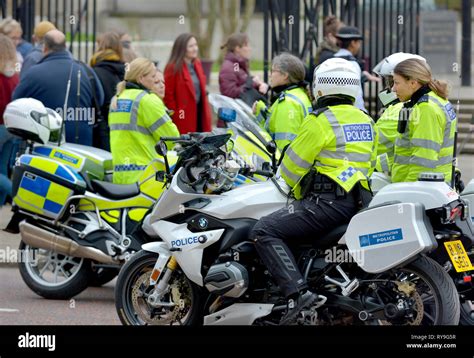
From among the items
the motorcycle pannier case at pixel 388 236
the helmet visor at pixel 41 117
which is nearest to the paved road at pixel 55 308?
the helmet visor at pixel 41 117

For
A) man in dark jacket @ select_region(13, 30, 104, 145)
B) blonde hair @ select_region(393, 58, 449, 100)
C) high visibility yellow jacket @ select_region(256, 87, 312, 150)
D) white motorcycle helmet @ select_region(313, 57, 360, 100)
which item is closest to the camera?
white motorcycle helmet @ select_region(313, 57, 360, 100)

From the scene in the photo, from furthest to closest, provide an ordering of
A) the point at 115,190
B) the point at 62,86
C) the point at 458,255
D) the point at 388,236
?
the point at 62,86
the point at 115,190
the point at 458,255
the point at 388,236

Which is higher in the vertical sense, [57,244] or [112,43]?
[112,43]

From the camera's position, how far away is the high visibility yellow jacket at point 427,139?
841 cm

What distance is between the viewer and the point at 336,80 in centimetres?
802

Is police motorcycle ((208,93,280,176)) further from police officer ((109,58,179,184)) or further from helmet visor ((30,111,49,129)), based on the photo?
helmet visor ((30,111,49,129))

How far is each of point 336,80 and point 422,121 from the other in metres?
0.72

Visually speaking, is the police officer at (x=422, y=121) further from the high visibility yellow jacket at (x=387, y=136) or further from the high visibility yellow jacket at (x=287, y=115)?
the high visibility yellow jacket at (x=287, y=115)

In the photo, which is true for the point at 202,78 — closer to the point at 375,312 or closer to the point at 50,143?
the point at 50,143

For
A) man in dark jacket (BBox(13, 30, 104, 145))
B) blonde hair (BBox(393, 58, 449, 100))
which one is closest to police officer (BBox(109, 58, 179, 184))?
man in dark jacket (BBox(13, 30, 104, 145))

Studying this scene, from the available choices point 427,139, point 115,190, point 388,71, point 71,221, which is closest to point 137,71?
point 115,190

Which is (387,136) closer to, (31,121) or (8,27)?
(31,121)

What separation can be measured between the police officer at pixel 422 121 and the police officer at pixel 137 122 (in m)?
2.31

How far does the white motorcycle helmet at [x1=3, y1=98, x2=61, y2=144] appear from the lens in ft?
33.9
